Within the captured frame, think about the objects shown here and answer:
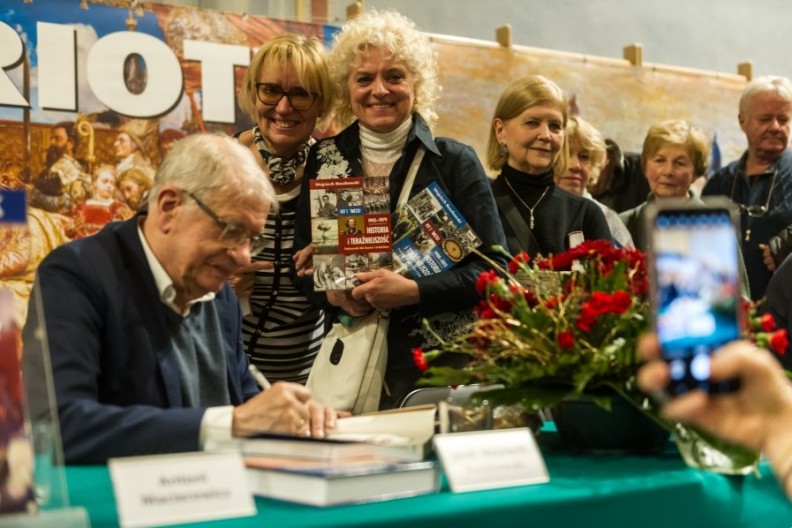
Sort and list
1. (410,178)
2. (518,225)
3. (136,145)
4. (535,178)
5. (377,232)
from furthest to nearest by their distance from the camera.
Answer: (136,145) < (535,178) < (518,225) < (410,178) < (377,232)

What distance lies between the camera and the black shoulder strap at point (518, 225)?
3328 mm

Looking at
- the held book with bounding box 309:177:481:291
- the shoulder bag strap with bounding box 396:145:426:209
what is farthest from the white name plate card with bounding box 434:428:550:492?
the shoulder bag strap with bounding box 396:145:426:209

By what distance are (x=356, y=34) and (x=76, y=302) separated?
1411 mm

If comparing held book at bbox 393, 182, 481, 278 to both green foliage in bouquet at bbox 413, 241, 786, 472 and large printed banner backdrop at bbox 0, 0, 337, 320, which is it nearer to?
green foliage in bouquet at bbox 413, 241, 786, 472

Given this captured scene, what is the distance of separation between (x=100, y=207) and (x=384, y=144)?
171cm

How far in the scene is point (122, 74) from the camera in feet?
14.4

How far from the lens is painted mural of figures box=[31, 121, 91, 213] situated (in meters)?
4.17

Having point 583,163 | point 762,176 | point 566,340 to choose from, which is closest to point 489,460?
point 566,340

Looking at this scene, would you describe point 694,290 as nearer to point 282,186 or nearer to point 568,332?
point 568,332

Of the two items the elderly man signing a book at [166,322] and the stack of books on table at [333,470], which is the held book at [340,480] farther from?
the elderly man signing a book at [166,322]

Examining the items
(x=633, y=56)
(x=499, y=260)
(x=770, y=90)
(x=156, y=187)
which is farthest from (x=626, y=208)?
(x=156, y=187)

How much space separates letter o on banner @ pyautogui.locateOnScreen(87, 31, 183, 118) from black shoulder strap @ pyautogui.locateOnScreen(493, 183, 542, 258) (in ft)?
5.68

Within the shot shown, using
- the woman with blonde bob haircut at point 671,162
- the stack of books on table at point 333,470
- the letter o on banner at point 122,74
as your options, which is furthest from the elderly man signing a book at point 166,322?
the woman with blonde bob haircut at point 671,162

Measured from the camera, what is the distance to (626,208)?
5.30 m
